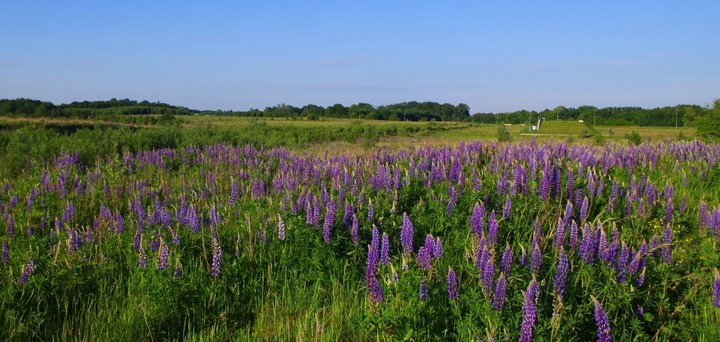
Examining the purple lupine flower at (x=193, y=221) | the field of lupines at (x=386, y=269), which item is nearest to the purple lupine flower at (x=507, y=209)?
the field of lupines at (x=386, y=269)

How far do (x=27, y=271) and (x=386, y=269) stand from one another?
8.10 ft

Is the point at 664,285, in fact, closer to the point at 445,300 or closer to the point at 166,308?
the point at 445,300

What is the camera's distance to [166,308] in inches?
143

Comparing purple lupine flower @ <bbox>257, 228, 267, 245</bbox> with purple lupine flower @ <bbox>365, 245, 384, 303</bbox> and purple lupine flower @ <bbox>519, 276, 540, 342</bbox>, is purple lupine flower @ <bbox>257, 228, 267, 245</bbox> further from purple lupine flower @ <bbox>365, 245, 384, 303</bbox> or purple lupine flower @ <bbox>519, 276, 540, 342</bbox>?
purple lupine flower @ <bbox>519, 276, 540, 342</bbox>

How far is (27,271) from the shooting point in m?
3.78

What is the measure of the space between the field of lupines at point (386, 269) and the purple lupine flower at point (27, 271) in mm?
Result: 11

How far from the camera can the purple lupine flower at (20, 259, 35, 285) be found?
3701mm

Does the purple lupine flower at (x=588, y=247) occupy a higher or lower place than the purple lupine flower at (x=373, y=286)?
higher

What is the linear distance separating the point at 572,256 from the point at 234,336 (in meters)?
2.37

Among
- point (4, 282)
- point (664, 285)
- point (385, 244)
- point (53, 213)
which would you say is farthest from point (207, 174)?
point (664, 285)

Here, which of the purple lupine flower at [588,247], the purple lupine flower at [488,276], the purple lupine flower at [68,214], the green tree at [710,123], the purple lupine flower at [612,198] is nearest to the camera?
the purple lupine flower at [488,276]

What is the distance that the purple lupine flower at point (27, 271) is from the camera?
146 inches

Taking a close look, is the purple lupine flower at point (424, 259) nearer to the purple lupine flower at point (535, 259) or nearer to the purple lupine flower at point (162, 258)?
the purple lupine flower at point (535, 259)

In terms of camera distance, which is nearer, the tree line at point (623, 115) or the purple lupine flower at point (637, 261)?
the purple lupine flower at point (637, 261)
